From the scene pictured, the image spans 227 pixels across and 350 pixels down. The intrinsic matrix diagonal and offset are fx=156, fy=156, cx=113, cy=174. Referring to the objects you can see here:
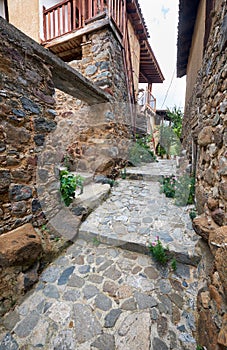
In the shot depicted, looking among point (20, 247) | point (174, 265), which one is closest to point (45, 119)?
point (20, 247)

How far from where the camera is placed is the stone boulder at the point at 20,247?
4.36ft

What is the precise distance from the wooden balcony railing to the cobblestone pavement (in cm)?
452

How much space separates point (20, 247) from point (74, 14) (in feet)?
15.9

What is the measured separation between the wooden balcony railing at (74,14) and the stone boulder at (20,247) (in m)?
4.28

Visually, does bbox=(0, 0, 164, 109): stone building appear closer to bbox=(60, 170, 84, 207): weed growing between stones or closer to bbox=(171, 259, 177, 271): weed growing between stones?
bbox=(60, 170, 84, 207): weed growing between stones

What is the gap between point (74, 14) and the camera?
11.8 ft

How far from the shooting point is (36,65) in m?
1.61

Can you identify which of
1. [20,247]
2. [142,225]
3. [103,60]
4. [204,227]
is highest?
[103,60]

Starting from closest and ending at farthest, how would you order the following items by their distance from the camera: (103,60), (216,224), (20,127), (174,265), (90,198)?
(216,224) → (20,127) → (174,265) → (90,198) → (103,60)

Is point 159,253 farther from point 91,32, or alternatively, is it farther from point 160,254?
point 91,32

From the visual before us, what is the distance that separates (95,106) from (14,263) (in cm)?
315

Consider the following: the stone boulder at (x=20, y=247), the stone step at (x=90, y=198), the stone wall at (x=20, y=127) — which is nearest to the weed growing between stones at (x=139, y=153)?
the stone step at (x=90, y=198)

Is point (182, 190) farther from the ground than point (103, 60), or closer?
closer

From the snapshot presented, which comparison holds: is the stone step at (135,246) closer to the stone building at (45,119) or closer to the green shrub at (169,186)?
the stone building at (45,119)
